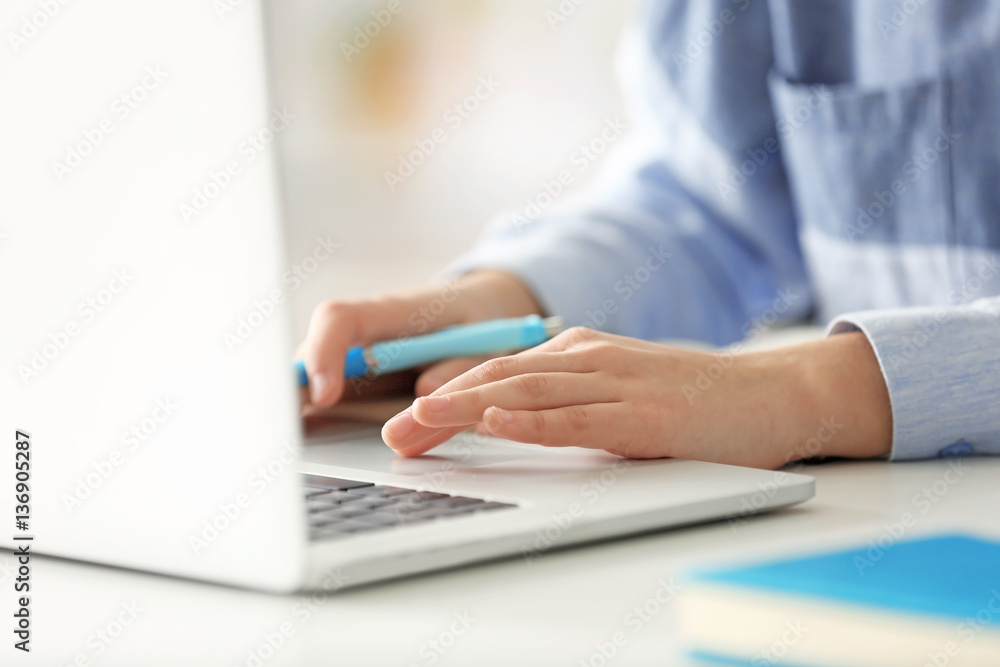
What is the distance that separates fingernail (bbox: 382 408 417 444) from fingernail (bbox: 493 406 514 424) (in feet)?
0.15

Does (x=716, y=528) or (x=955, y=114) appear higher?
(x=955, y=114)

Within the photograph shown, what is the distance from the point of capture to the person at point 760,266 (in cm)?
57

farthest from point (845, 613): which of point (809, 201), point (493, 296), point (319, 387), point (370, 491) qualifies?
point (809, 201)

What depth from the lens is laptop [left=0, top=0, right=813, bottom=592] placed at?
33cm

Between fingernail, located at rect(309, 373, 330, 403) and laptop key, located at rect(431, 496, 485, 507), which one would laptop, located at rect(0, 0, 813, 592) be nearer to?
laptop key, located at rect(431, 496, 485, 507)

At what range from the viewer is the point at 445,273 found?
3.26 ft

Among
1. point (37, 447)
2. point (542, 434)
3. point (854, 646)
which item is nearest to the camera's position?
point (854, 646)

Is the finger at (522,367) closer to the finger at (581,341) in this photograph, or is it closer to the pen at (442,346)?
the finger at (581,341)

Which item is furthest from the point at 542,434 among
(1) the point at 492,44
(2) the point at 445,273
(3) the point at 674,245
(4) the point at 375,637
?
(1) the point at 492,44

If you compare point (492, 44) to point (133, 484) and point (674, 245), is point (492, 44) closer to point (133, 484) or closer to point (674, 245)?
point (674, 245)

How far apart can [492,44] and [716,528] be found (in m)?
2.40

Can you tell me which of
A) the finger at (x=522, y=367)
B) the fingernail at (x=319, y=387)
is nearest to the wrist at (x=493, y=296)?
the fingernail at (x=319, y=387)

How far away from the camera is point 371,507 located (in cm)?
43

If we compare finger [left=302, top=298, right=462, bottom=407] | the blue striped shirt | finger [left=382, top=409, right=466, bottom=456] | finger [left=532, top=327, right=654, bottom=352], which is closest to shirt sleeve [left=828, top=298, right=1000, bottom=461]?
the blue striped shirt
